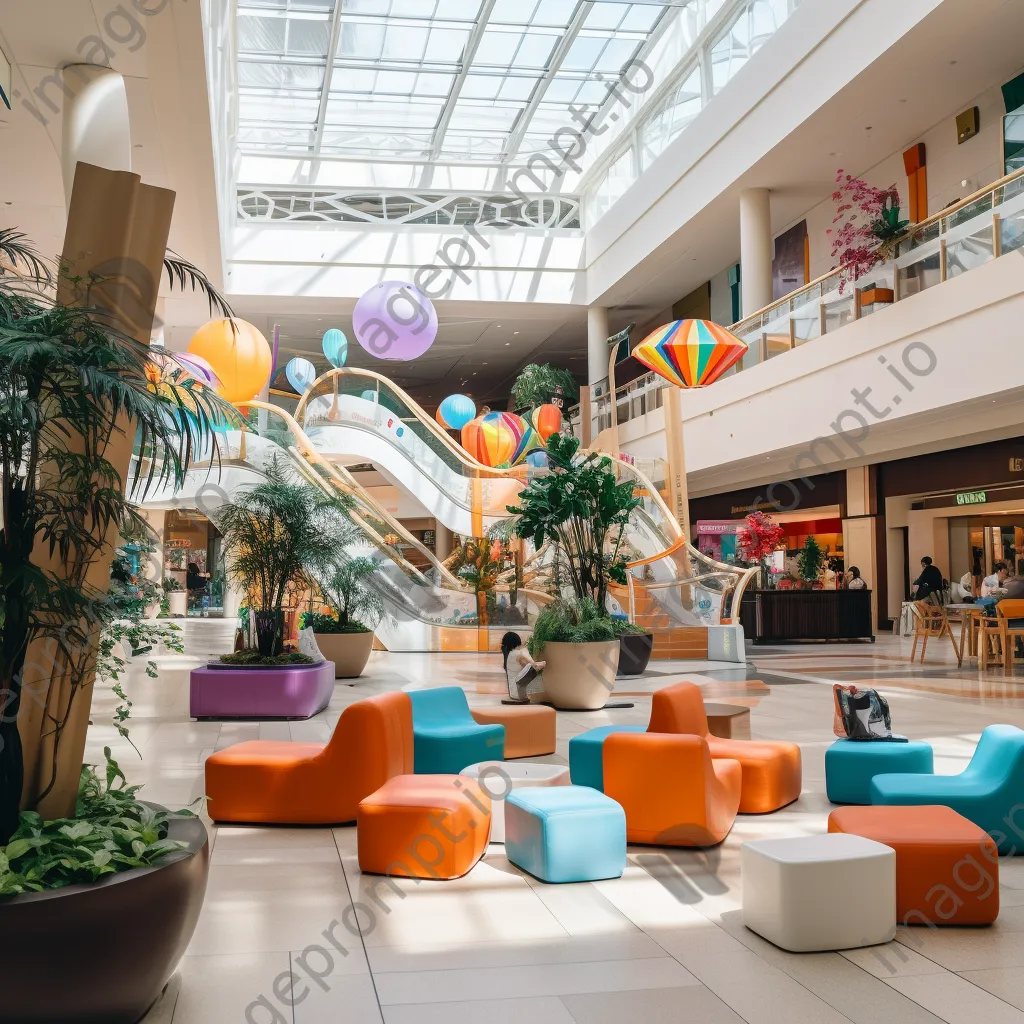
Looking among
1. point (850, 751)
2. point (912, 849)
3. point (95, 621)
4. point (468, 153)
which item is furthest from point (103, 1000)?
point (468, 153)

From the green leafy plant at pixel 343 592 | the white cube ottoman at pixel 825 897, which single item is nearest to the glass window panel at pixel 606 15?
the green leafy plant at pixel 343 592

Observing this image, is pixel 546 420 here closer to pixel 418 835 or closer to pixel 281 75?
pixel 281 75

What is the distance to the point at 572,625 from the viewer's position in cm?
1054

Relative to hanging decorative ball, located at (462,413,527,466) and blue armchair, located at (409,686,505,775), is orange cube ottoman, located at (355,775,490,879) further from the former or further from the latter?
hanging decorative ball, located at (462,413,527,466)

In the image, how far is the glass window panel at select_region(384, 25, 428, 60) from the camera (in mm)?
20016

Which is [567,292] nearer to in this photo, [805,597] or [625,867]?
[805,597]

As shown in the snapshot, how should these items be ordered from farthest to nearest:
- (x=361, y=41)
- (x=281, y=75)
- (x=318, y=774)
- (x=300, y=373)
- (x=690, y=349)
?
(x=300, y=373) → (x=281, y=75) → (x=361, y=41) → (x=690, y=349) → (x=318, y=774)

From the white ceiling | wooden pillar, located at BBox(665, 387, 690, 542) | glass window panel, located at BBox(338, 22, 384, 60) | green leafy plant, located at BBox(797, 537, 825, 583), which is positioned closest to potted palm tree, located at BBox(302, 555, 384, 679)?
the white ceiling

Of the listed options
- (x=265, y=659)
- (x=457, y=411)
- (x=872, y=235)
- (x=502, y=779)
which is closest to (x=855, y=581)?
(x=872, y=235)

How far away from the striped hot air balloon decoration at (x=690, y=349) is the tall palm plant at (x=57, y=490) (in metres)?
11.7

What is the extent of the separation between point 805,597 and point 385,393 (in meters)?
8.90

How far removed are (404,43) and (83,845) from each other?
2000 centimetres

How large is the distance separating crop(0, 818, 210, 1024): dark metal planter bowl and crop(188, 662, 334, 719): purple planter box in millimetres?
6449

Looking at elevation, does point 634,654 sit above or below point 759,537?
below
